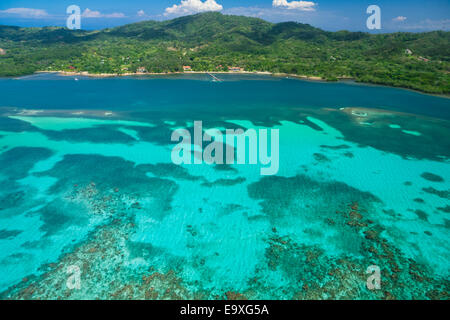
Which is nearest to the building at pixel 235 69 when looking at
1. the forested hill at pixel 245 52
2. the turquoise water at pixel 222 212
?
the forested hill at pixel 245 52

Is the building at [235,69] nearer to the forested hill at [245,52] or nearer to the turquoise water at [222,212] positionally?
the forested hill at [245,52]

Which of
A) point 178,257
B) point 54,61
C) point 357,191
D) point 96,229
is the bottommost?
point 178,257

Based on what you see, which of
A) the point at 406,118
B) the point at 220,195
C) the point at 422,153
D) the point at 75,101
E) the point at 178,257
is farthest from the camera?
the point at 75,101

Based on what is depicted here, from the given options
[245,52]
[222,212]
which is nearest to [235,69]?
[245,52]

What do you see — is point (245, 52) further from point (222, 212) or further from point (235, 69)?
point (222, 212)
